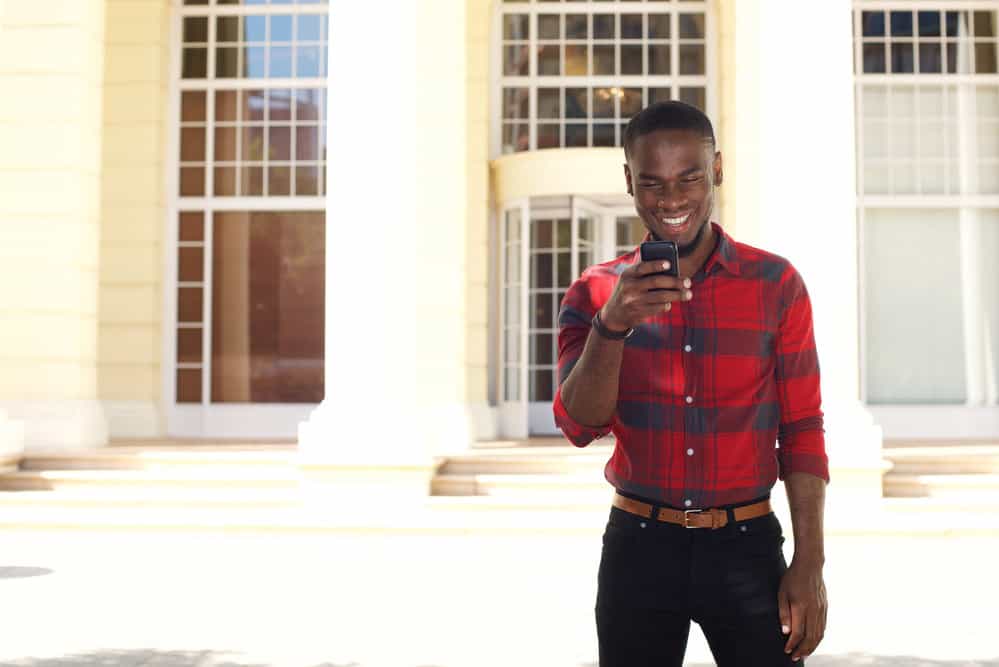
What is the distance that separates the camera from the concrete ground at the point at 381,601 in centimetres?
520

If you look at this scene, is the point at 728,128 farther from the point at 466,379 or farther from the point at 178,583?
the point at 178,583

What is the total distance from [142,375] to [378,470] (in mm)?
5315

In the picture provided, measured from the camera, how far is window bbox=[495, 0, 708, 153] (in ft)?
45.5

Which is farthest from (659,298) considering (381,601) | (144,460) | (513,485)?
(144,460)

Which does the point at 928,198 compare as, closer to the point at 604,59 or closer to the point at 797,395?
the point at 604,59

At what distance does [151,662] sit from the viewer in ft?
16.4

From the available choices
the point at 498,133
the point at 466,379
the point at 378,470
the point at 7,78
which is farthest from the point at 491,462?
the point at 7,78

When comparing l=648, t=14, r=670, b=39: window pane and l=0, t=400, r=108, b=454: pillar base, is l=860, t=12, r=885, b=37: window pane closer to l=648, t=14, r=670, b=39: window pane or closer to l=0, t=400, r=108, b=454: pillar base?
l=648, t=14, r=670, b=39: window pane

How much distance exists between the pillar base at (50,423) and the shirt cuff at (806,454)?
10.3 meters

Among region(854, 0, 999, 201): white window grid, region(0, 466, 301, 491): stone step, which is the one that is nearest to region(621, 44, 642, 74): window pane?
region(854, 0, 999, 201): white window grid

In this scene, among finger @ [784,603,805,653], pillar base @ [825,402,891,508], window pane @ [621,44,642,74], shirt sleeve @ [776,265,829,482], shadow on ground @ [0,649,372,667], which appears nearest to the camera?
finger @ [784,603,805,653]

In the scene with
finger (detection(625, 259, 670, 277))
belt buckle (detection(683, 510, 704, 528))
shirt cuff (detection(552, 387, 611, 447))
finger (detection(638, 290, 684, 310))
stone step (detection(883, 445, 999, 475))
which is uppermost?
finger (detection(625, 259, 670, 277))

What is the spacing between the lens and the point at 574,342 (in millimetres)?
2158

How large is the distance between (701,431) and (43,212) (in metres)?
10.5
